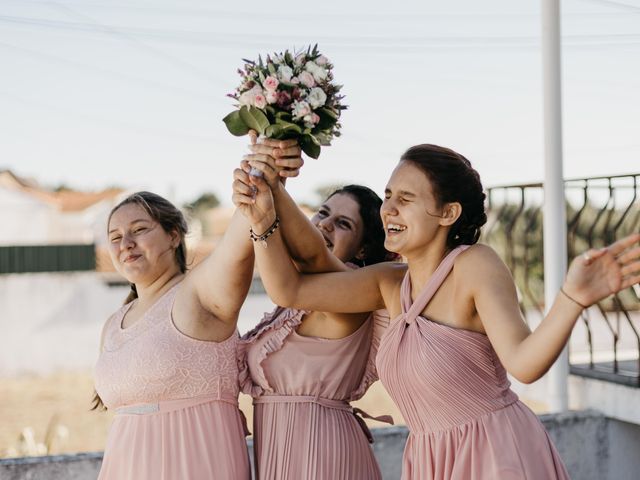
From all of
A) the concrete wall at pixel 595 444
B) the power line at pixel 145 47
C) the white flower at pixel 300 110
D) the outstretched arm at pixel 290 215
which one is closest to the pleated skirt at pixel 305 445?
the outstretched arm at pixel 290 215

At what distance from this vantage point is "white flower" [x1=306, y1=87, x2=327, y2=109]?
2682 mm

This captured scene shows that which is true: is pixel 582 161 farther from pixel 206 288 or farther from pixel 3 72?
pixel 206 288

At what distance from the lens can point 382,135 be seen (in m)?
39.9

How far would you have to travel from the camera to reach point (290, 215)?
292 centimetres

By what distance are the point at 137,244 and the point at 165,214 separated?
0.16 metres

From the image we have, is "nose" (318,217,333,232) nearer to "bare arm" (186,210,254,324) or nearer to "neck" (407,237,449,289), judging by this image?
"bare arm" (186,210,254,324)

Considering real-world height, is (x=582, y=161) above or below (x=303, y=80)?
above

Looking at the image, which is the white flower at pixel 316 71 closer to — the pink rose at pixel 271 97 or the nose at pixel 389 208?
the pink rose at pixel 271 97

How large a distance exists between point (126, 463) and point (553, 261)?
11.7ft

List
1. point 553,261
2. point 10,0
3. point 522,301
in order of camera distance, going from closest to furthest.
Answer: point 553,261
point 522,301
point 10,0

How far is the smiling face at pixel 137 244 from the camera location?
3209 mm

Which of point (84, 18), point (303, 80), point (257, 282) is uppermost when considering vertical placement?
point (84, 18)

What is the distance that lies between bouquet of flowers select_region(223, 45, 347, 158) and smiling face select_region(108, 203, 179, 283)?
0.64 metres

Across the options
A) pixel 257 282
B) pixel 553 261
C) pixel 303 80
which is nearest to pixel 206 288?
pixel 303 80
